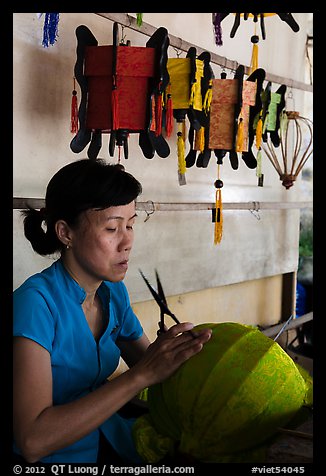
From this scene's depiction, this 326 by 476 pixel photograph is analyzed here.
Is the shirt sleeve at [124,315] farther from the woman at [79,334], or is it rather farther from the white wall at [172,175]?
the white wall at [172,175]

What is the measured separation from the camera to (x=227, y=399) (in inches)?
39.0

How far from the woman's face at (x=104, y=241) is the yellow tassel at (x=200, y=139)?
0.84m

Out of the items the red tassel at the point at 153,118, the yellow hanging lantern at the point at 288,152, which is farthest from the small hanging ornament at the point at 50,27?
the yellow hanging lantern at the point at 288,152

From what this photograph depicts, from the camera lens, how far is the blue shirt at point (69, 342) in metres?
1.07

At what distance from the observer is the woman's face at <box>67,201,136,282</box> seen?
1153 mm

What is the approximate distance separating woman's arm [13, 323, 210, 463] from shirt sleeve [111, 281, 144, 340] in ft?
1.10

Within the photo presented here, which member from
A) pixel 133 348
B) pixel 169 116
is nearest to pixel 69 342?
pixel 133 348

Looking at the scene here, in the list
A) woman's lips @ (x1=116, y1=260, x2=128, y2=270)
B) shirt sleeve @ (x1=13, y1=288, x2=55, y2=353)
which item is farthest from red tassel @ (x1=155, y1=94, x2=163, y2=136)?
shirt sleeve @ (x1=13, y1=288, x2=55, y2=353)

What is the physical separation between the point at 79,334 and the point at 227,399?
350 millimetres

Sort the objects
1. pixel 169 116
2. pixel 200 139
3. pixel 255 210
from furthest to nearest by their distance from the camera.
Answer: pixel 255 210, pixel 200 139, pixel 169 116

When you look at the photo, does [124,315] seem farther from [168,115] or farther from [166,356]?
[168,115]

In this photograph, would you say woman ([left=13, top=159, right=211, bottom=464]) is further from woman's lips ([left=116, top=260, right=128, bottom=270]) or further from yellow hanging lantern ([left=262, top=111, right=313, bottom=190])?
yellow hanging lantern ([left=262, top=111, right=313, bottom=190])
